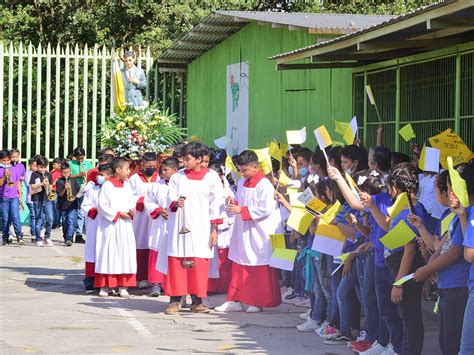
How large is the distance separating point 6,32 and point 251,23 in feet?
38.8

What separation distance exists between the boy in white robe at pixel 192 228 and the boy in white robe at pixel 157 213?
70cm

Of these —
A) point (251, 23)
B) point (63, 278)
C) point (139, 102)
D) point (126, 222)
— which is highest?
point (251, 23)

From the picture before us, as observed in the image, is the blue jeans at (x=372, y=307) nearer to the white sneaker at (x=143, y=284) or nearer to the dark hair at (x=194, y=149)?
the dark hair at (x=194, y=149)

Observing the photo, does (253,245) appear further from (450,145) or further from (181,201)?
(450,145)

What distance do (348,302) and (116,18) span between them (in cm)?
2246

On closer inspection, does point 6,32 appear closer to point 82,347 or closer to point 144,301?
point 144,301

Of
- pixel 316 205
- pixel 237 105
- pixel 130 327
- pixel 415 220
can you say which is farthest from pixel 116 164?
pixel 237 105

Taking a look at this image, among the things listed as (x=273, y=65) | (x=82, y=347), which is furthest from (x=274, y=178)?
(x=273, y=65)

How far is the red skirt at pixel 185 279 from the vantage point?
1134cm

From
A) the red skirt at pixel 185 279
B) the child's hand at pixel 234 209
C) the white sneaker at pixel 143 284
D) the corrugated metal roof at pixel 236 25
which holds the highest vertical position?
the corrugated metal roof at pixel 236 25

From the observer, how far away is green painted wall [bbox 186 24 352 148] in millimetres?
15984

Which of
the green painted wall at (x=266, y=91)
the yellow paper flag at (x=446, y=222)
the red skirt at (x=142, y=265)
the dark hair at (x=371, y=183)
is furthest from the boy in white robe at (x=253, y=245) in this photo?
the yellow paper flag at (x=446, y=222)

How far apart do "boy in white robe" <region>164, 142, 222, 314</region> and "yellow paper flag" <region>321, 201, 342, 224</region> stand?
247 cm

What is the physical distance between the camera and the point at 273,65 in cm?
1880
